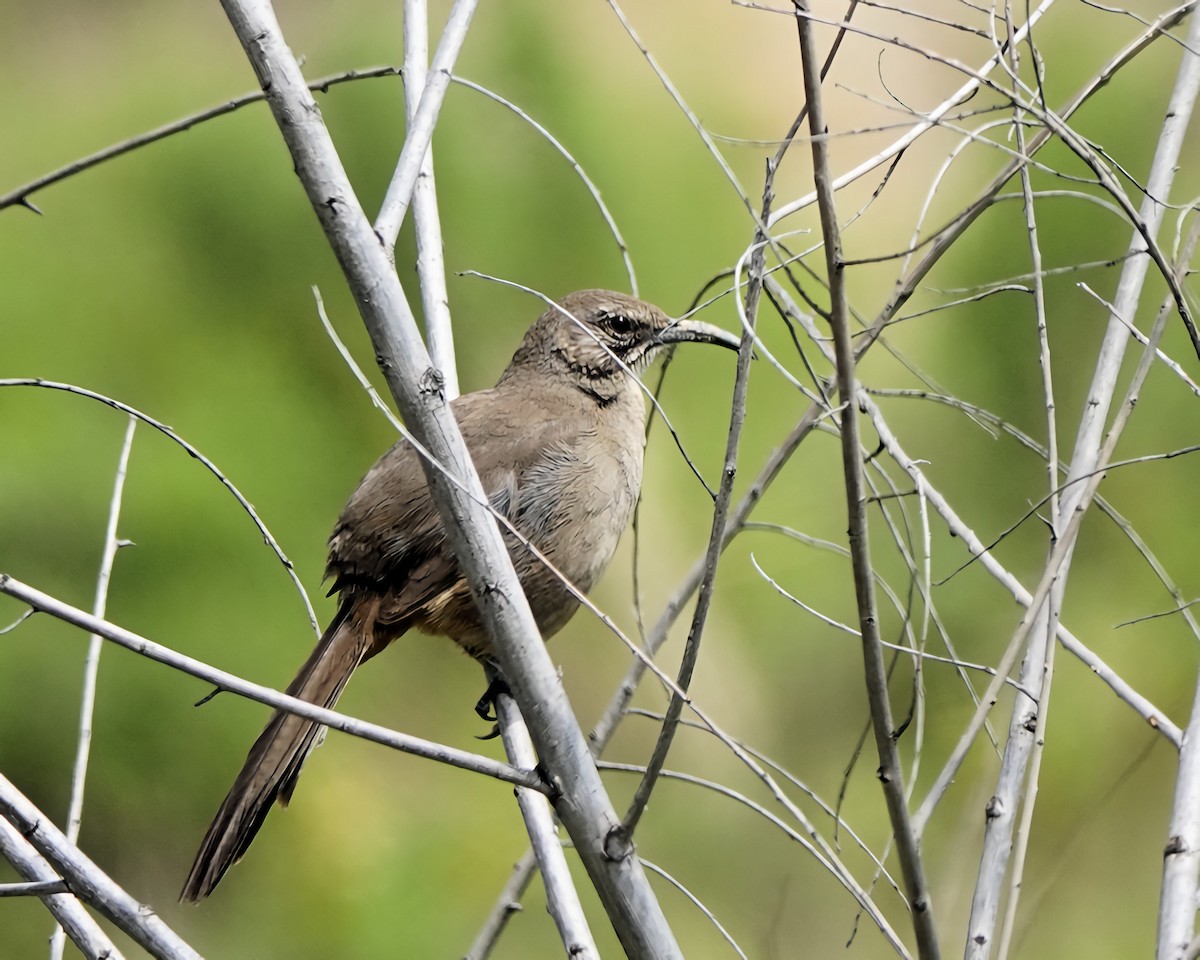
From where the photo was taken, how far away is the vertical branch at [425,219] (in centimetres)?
189

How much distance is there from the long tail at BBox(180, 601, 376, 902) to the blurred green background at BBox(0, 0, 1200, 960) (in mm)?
762

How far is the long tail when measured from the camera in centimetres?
199

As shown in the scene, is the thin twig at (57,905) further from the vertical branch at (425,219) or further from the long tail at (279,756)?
the vertical branch at (425,219)

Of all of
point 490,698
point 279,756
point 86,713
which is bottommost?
point 86,713

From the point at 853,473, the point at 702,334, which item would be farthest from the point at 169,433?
the point at 702,334

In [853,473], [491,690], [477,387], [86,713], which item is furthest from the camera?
[477,387]

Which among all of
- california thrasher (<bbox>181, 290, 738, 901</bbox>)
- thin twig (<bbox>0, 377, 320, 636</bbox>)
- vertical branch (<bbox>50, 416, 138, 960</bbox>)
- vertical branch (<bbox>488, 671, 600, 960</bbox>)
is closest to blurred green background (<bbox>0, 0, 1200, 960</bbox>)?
california thrasher (<bbox>181, 290, 738, 901</bbox>)

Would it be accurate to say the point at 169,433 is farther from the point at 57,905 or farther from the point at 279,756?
the point at 279,756

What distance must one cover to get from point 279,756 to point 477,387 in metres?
1.41

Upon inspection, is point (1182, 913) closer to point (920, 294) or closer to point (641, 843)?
point (641, 843)

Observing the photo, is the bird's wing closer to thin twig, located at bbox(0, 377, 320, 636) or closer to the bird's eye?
the bird's eye

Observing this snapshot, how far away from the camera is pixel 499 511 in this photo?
7.89ft

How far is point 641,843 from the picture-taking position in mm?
3008

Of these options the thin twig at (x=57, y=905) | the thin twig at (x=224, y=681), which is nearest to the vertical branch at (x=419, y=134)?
the thin twig at (x=224, y=681)
